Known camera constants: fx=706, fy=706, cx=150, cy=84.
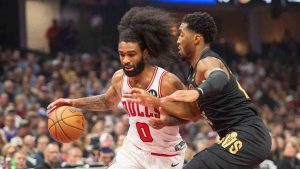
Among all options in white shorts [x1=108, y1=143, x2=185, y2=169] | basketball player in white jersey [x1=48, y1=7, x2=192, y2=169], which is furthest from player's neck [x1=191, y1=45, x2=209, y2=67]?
white shorts [x1=108, y1=143, x2=185, y2=169]

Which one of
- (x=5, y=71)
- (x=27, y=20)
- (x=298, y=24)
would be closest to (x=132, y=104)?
(x=5, y=71)

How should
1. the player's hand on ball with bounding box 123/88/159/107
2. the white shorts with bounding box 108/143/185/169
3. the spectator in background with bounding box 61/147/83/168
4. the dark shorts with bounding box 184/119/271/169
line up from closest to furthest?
the player's hand on ball with bounding box 123/88/159/107, the dark shorts with bounding box 184/119/271/169, the white shorts with bounding box 108/143/185/169, the spectator in background with bounding box 61/147/83/168

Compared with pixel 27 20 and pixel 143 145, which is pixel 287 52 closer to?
pixel 27 20

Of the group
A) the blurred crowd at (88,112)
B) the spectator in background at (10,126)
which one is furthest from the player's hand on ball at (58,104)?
the spectator in background at (10,126)

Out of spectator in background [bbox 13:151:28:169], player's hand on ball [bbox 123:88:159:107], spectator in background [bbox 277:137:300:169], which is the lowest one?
spectator in background [bbox 277:137:300:169]

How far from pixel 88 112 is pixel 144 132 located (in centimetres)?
733

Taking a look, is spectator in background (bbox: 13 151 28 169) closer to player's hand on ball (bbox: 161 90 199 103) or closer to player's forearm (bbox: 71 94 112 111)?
player's forearm (bbox: 71 94 112 111)

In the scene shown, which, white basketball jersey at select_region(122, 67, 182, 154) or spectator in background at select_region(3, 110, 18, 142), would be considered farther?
spectator in background at select_region(3, 110, 18, 142)

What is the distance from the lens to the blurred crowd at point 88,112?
1009 cm

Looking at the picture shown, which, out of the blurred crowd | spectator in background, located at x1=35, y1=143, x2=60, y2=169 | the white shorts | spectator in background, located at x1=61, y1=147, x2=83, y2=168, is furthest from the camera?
the blurred crowd

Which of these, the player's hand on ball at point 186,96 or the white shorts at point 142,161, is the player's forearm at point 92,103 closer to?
the white shorts at point 142,161

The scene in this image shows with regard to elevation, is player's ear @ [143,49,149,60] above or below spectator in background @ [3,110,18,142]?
above

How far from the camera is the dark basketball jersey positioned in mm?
5961

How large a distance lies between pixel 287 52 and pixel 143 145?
54.6ft
